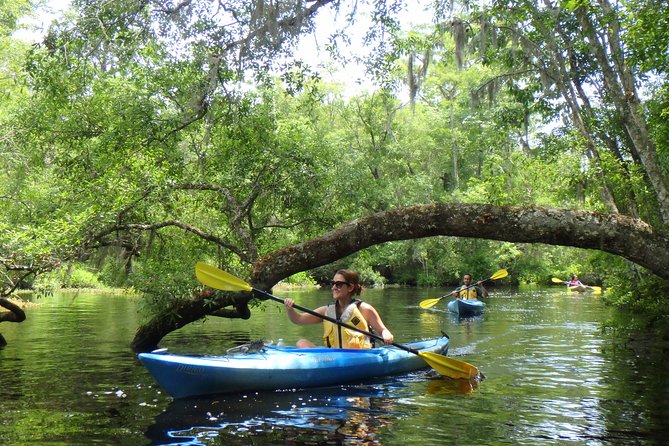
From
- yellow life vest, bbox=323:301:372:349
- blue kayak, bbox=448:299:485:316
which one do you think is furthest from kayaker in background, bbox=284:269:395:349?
blue kayak, bbox=448:299:485:316

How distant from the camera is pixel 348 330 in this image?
7414 mm

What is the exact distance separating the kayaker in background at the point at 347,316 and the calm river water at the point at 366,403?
22.3 inches

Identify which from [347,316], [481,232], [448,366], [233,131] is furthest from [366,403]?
[233,131]

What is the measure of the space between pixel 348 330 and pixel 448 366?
1215 mm

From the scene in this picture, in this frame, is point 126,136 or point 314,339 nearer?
point 126,136

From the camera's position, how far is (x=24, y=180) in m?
17.4

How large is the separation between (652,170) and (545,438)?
15.1ft

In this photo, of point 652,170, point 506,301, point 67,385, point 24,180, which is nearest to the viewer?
point 67,385

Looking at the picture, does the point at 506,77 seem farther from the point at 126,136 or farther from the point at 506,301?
the point at 506,301

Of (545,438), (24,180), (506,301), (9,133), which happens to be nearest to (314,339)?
(545,438)

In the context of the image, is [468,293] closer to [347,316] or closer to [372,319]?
[372,319]

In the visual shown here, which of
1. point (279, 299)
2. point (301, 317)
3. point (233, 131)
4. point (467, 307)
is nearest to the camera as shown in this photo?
point (279, 299)

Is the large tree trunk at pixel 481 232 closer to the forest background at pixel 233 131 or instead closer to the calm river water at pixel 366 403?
the forest background at pixel 233 131

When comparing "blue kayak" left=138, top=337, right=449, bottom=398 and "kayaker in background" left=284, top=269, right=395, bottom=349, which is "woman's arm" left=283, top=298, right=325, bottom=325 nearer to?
"kayaker in background" left=284, top=269, right=395, bottom=349
